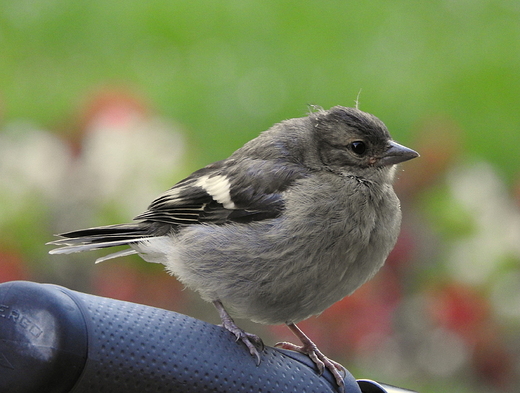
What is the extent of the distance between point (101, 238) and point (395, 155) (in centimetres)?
100

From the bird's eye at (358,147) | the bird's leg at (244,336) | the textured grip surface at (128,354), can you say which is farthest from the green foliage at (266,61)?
the textured grip surface at (128,354)

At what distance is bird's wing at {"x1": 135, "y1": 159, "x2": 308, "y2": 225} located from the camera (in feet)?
8.15

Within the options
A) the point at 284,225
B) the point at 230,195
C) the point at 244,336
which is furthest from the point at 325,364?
the point at 230,195

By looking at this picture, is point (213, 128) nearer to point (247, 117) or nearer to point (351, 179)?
point (247, 117)

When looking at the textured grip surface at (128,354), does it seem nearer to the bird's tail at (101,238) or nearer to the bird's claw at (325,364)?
the bird's claw at (325,364)

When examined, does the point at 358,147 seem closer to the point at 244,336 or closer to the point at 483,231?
the point at 244,336

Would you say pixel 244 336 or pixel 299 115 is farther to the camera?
pixel 299 115

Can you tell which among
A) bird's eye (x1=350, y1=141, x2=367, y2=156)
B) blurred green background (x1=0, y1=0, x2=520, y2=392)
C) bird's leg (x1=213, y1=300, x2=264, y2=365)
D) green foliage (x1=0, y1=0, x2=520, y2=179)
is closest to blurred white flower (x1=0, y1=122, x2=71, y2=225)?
blurred green background (x1=0, y1=0, x2=520, y2=392)

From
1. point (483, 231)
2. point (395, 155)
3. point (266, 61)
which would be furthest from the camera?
point (266, 61)

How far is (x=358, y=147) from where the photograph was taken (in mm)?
2578

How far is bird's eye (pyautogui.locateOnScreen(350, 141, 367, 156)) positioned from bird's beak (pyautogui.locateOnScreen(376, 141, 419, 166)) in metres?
0.06

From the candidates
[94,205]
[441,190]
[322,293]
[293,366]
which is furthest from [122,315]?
[441,190]

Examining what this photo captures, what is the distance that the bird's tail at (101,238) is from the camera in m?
2.49

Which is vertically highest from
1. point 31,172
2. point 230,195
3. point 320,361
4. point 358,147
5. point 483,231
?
point 358,147
